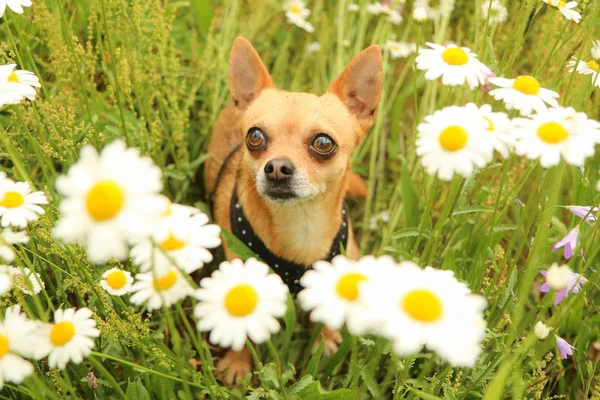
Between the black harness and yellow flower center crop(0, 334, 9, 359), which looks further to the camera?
the black harness

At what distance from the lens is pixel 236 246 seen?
6.10 feet

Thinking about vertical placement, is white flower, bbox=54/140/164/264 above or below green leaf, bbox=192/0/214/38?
above

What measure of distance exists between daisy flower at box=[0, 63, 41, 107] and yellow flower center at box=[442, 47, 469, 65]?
1038 mm

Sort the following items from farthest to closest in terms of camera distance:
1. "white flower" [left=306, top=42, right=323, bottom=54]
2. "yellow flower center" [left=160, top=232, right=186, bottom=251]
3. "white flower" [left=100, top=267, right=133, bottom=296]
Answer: "white flower" [left=306, top=42, right=323, bottom=54] < "white flower" [left=100, top=267, right=133, bottom=296] < "yellow flower center" [left=160, top=232, right=186, bottom=251]

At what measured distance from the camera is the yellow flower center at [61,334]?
100cm

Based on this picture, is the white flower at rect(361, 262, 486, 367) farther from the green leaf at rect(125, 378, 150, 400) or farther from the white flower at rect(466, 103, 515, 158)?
the green leaf at rect(125, 378, 150, 400)

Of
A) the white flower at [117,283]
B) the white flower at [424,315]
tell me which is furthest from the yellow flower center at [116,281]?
the white flower at [424,315]

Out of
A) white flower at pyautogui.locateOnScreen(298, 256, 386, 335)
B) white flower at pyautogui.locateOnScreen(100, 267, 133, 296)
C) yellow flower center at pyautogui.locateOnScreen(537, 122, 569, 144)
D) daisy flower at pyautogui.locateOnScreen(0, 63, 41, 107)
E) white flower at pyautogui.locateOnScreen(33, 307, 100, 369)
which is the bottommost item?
white flower at pyautogui.locateOnScreen(100, 267, 133, 296)

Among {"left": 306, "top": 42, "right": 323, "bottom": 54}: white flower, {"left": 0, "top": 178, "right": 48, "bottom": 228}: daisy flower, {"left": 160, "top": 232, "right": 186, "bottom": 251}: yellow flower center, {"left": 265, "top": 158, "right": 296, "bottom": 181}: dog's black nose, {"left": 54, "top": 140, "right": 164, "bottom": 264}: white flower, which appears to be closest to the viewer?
{"left": 54, "top": 140, "right": 164, "bottom": 264}: white flower

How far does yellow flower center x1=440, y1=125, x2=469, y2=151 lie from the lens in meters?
0.96

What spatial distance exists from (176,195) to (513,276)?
5.42 feet

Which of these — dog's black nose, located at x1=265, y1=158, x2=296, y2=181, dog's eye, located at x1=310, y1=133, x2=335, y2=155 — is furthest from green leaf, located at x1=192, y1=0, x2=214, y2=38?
dog's black nose, located at x1=265, y1=158, x2=296, y2=181

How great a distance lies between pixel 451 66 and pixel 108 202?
0.95 metres

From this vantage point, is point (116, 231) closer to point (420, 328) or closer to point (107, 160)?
point (107, 160)
